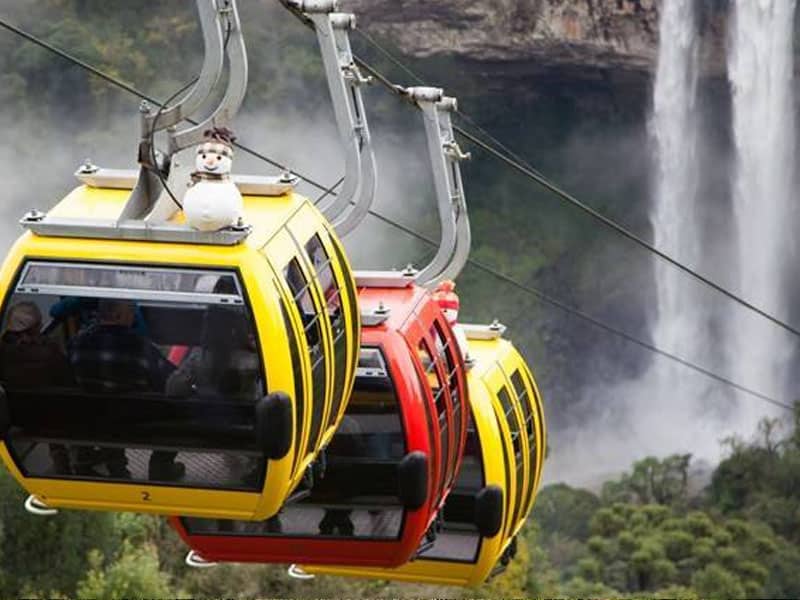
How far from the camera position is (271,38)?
216 feet

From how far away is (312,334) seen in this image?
11.3m

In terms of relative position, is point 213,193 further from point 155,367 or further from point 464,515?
point 464,515

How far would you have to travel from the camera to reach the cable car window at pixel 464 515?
1484 centimetres

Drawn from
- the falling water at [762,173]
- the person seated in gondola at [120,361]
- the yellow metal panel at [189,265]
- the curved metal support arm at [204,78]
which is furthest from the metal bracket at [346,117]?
the falling water at [762,173]

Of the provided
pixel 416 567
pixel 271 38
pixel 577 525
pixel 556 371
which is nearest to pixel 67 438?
pixel 416 567

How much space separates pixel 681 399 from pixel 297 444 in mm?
64486

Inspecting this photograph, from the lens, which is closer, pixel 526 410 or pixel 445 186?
pixel 526 410

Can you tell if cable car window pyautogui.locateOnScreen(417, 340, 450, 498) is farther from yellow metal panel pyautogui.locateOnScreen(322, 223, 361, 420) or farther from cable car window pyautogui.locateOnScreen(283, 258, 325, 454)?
cable car window pyautogui.locateOnScreen(283, 258, 325, 454)

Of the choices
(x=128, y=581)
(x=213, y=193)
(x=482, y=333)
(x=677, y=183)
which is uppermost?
(x=213, y=193)

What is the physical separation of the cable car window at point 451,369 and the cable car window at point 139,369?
3045 mm

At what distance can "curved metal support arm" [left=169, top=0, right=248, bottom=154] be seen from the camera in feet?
Answer: 37.8

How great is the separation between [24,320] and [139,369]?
1.65 feet

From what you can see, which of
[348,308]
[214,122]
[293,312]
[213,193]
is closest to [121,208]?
[214,122]

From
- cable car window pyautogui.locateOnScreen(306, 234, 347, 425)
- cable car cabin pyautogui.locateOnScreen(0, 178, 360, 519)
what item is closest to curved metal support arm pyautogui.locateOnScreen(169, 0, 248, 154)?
cable car cabin pyautogui.locateOnScreen(0, 178, 360, 519)
